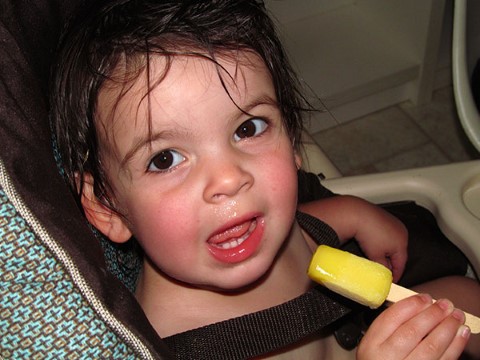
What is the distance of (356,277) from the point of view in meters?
0.71

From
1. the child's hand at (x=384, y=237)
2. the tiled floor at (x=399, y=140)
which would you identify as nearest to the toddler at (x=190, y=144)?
the child's hand at (x=384, y=237)

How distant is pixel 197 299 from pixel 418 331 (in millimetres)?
312

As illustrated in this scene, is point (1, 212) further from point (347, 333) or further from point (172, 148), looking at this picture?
point (347, 333)

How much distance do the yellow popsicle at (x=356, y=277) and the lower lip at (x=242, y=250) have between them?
0.08m

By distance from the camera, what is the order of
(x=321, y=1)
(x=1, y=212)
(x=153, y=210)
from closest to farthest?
(x=1, y=212) → (x=153, y=210) → (x=321, y=1)

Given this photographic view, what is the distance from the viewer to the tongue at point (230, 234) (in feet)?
2.49

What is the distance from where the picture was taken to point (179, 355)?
766 mm

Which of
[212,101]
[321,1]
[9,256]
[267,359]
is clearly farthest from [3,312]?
[321,1]

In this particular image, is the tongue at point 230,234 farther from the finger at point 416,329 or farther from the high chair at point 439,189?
the high chair at point 439,189

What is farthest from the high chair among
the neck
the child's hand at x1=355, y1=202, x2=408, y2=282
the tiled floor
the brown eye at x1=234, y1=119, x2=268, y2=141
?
the tiled floor

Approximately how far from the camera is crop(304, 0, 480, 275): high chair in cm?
99

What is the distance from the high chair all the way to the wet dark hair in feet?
1.18

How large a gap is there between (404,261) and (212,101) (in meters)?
0.50

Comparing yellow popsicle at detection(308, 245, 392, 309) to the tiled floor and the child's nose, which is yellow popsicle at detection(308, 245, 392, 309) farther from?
the tiled floor
